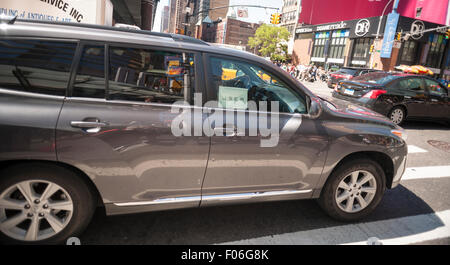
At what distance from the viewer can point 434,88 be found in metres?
9.05

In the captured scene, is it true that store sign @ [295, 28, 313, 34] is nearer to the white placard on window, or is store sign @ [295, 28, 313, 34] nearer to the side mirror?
the side mirror

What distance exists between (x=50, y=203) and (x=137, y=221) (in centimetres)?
91

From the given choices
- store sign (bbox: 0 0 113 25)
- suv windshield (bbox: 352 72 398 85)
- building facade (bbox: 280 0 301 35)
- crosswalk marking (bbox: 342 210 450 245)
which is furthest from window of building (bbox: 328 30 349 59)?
crosswalk marking (bbox: 342 210 450 245)

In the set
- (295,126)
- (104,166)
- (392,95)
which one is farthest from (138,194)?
(392,95)

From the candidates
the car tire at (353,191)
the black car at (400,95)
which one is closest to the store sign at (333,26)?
the black car at (400,95)

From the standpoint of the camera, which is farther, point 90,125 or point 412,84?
point 412,84

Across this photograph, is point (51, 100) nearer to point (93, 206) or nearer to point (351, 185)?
point (93, 206)

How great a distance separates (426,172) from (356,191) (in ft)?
9.61

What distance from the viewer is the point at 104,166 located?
2.31 meters

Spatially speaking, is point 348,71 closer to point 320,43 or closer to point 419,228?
point 419,228

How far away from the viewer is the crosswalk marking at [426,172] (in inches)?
197

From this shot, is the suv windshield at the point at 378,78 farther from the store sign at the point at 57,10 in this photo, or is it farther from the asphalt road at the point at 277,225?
the store sign at the point at 57,10

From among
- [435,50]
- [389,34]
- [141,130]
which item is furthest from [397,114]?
[435,50]
